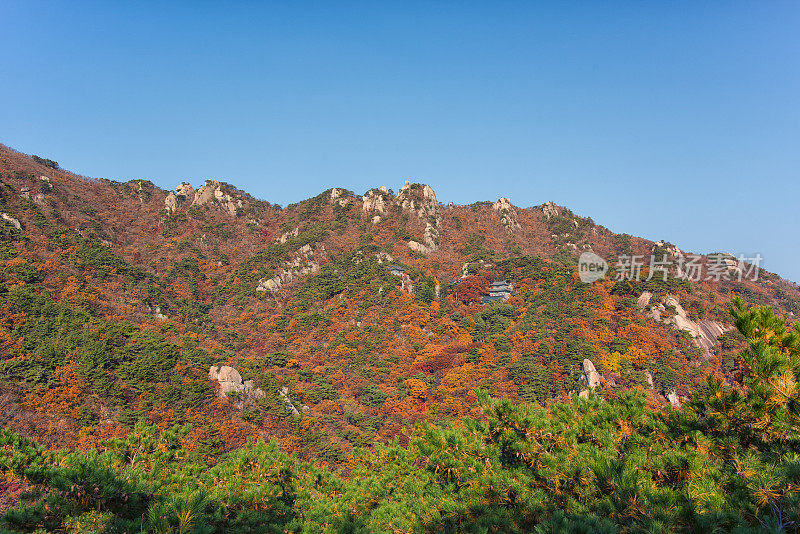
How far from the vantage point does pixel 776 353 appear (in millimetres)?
4789

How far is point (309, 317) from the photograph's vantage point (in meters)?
48.9

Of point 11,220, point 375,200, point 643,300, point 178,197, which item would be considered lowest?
point 11,220

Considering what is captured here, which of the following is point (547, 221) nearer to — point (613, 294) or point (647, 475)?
point (613, 294)

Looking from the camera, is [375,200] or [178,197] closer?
[178,197]

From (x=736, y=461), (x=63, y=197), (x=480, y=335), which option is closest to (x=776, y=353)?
(x=736, y=461)

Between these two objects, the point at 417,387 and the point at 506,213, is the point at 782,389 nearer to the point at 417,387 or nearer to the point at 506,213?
the point at 417,387

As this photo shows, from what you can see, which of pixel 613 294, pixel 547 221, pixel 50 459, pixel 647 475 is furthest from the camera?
pixel 547 221

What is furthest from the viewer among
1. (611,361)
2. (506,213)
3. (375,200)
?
(506,213)

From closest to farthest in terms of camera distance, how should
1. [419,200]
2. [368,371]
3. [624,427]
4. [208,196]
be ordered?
1. [624,427]
2. [368,371]
3. [419,200]
4. [208,196]

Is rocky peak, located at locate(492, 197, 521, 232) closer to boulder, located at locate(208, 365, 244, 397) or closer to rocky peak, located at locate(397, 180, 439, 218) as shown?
rocky peak, located at locate(397, 180, 439, 218)

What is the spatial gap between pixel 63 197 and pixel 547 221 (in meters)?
85.2

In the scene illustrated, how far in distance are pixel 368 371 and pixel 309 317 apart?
47.9 ft

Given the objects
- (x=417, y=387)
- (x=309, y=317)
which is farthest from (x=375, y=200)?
(x=417, y=387)

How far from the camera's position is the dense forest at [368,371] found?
5.40 m
